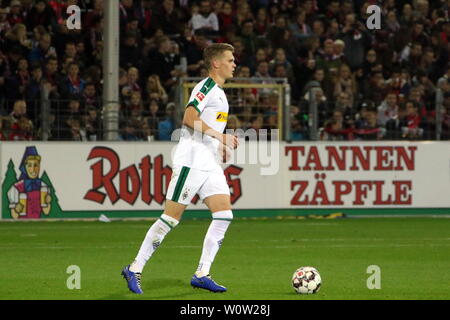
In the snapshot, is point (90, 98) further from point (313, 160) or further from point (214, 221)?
point (214, 221)

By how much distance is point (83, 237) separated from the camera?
16.4 m

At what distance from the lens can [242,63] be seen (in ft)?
72.8

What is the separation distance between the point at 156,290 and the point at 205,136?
57.5 inches

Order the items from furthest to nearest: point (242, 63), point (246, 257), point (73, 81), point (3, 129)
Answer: point (242, 63)
point (73, 81)
point (3, 129)
point (246, 257)

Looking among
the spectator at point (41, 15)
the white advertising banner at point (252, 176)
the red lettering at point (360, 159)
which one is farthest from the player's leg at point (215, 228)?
the spectator at point (41, 15)

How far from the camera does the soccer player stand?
10211 millimetres

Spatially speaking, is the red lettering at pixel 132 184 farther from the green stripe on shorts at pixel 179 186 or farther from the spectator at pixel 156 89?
the green stripe on shorts at pixel 179 186

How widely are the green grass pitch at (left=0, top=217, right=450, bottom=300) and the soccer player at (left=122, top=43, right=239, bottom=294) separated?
0.38m

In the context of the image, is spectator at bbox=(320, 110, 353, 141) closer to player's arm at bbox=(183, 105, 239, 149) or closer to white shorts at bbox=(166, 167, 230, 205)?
white shorts at bbox=(166, 167, 230, 205)

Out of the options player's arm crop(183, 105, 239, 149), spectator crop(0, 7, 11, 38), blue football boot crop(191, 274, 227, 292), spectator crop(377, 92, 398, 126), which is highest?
spectator crop(0, 7, 11, 38)

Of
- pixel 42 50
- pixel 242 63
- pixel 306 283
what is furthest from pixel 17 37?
pixel 306 283

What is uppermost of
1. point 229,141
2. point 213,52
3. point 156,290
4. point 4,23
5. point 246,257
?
point 4,23

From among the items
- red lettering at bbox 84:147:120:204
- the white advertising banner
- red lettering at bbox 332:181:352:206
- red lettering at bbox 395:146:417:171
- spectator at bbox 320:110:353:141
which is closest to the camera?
the white advertising banner

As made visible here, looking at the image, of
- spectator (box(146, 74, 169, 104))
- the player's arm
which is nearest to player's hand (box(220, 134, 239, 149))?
the player's arm
